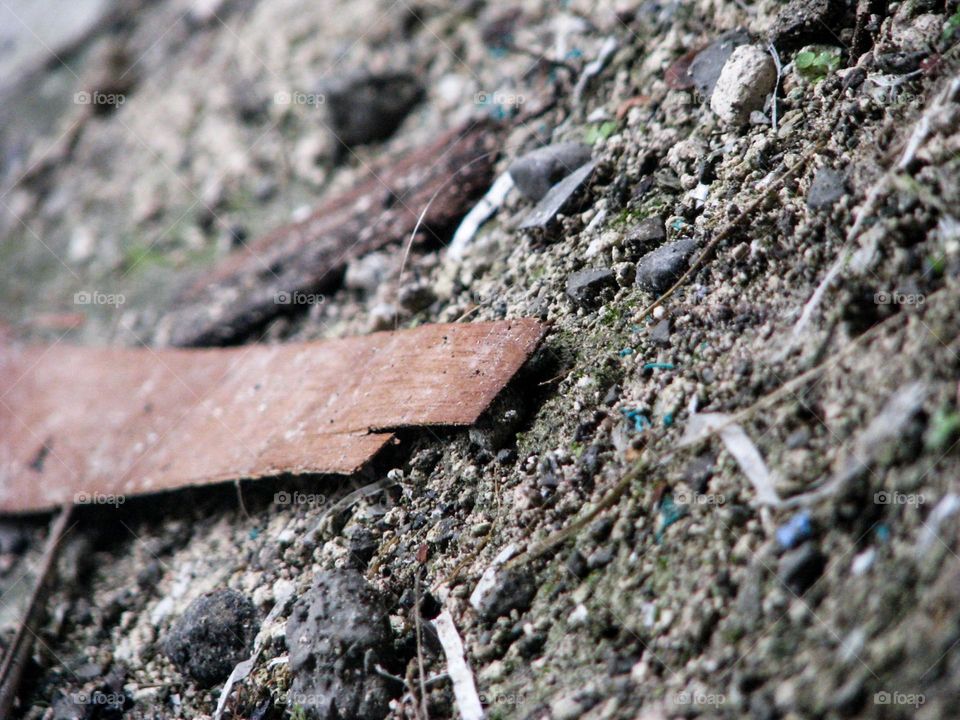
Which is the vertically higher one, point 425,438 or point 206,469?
point 206,469

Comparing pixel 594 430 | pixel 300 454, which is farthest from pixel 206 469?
pixel 594 430

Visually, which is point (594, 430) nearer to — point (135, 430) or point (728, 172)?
point (728, 172)

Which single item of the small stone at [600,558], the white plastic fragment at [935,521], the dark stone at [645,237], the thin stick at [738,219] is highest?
the dark stone at [645,237]

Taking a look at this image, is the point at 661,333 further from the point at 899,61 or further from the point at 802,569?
the point at 899,61

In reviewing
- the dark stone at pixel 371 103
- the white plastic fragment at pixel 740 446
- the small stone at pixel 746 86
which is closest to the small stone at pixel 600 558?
the white plastic fragment at pixel 740 446

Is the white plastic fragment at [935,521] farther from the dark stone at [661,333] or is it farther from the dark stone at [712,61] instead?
the dark stone at [712,61]
